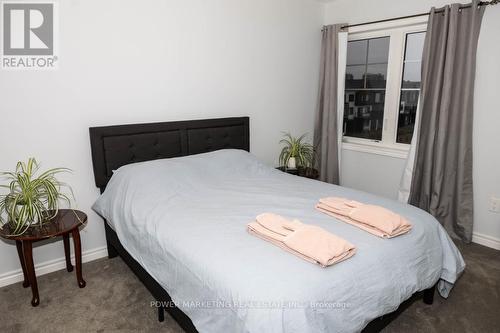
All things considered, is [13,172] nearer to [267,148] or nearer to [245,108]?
[245,108]

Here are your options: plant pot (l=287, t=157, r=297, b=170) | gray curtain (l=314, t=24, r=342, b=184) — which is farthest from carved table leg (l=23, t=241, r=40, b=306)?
gray curtain (l=314, t=24, r=342, b=184)

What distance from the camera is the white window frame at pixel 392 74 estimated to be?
11.3 feet

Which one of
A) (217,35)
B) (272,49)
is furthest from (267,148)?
(217,35)

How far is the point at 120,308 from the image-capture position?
7.11 feet

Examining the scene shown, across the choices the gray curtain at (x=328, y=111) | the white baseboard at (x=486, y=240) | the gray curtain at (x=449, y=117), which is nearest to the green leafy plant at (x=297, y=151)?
the gray curtain at (x=328, y=111)

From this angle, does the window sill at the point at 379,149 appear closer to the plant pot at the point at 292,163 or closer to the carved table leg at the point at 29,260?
the plant pot at the point at 292,163

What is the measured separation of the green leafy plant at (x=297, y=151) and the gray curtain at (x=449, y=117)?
119 centimetres

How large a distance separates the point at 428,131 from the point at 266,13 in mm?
2010

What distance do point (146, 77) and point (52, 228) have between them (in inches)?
54.3

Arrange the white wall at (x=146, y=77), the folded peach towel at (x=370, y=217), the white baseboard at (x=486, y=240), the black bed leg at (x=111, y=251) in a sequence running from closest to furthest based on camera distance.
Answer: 1. the folded peach towel at (x=370, y=217)
2. the white wall at (x=146, y=77)
3. the black bed leg at (x=111, y=251)
4. the white baseboard at (x=486, y=240)

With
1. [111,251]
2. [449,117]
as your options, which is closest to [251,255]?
[111,251]

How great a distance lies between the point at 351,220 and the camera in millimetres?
1944

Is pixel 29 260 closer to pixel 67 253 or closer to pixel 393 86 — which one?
pixel 67 253

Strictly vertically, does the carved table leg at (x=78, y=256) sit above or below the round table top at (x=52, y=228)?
below
